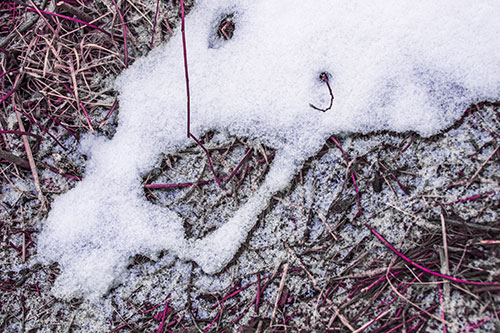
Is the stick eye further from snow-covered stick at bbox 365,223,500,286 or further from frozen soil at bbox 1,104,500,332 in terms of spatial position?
snow-covered stick at bbox 365,223,500,286

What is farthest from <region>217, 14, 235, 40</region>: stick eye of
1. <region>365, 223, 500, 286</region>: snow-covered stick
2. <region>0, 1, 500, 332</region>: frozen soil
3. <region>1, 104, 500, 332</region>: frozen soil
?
<region>365, 223, 500, 286</region>: snow-covered stick

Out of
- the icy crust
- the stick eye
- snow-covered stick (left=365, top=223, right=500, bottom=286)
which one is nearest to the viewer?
snow-covered stick (left=365, top=223, right=500, bottom=286)

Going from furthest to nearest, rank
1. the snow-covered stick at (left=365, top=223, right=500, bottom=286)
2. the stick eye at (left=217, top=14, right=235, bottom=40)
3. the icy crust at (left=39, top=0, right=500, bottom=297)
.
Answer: the stick eye at (left=217, top=14, right=235, bottom=40)
the icy crust at (left=39, top=0, right=500, bottom=297)
the snow-covered stick at (left=365, top=223, right=500, bottom=286)

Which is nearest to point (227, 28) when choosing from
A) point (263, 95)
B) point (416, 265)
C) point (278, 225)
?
point (263, 95)

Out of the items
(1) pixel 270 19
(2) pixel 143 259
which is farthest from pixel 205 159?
(1) pixel 270 19

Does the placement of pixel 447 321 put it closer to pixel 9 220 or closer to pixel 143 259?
pixel 143 259

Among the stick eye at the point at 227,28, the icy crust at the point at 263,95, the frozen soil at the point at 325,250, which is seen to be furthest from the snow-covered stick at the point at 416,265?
the stick eye at the point at 227,28

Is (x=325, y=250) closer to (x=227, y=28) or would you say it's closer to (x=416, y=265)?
(x=416, y=265)
